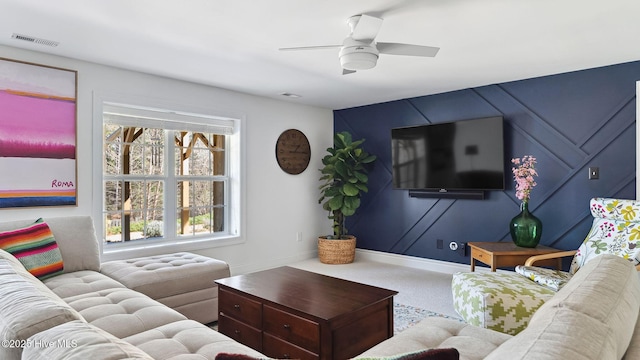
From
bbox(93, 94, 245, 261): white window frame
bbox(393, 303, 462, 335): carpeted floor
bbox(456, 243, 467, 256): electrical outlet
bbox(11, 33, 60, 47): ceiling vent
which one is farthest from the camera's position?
bbox(456, 243, 467, 256): electrical outlet

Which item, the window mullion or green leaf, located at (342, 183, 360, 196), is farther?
green leaf, located at (342, 183, 360, 196)

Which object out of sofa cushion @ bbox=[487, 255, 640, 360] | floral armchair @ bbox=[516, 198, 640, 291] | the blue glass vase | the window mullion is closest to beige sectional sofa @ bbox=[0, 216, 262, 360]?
sofa cushion @ bbox=[487, 255, 640, 360]

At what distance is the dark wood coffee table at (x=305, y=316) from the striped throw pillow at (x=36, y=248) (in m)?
1.15

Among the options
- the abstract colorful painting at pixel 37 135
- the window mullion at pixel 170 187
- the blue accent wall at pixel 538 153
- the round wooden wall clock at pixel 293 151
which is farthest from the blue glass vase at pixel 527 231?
the abstract colorful painting at pixel 37 135

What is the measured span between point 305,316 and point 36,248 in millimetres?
1896

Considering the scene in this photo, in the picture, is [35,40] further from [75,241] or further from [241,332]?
[241,332]

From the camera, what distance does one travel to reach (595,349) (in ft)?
2.68

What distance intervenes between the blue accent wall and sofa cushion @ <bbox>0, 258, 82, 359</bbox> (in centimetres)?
433

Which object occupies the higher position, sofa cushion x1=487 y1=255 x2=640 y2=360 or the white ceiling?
the white ceiling

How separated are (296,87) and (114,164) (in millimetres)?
2144

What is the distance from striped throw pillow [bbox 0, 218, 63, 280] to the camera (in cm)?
245

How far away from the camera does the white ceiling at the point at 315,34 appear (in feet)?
7.91

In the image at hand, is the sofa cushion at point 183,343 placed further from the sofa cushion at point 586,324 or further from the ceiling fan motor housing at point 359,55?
the ceiling fan motor housing at point 359,55

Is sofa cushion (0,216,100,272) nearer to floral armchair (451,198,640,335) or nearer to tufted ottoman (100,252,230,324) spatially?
tufted ottoman (100,252,230,324)
